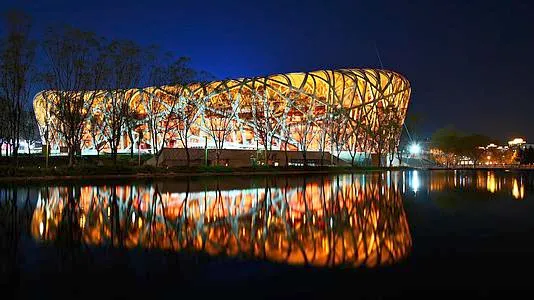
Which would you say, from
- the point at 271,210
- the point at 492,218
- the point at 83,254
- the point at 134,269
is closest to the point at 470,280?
the point at 134,269

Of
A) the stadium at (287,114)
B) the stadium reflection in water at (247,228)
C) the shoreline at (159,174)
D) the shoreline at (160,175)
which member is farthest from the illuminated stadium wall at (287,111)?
the stadium reflection in water at (247,228)

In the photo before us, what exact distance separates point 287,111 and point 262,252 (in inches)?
2591

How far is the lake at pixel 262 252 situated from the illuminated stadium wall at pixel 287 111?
A: 51.5 metres

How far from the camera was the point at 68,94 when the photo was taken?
4200 cm

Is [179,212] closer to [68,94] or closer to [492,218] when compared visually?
[492,218]

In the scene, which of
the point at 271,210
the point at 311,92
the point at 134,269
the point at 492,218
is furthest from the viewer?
the point at 311,92

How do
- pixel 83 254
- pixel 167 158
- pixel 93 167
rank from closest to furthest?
1. pixel 83 254
2. pixel 93 167
3. pixel 167 158

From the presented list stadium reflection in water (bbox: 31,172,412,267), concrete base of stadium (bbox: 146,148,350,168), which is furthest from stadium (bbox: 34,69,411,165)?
stadium reflection in water (bbox: 31,172,412,267)

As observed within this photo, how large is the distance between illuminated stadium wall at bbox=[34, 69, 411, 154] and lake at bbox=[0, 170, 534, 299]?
51.5 meters

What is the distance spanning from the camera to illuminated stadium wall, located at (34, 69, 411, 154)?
68125 mm

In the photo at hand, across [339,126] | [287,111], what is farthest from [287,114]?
[339,126]

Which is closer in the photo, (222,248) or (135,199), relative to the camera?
(222,248)

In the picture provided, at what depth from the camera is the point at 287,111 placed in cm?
7356

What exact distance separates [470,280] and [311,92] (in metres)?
70.0
